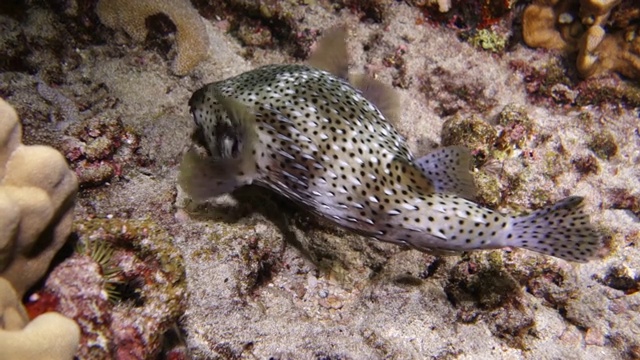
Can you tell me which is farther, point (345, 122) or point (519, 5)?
point (519, 5)

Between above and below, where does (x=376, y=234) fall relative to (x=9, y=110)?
below

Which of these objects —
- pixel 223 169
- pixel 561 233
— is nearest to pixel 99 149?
pixel 223 169

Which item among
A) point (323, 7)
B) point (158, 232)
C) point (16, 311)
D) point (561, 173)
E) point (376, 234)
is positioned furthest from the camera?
point (323, 7)

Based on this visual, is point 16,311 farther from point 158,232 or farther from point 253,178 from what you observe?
point 253,178

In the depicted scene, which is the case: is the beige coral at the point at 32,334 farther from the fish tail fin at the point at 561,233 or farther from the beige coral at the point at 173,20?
the beige coral at the point at 173,20

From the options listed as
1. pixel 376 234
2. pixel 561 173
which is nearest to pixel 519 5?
pixel 561 173

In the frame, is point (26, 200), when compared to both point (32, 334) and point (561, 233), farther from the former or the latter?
point (561, 233)
